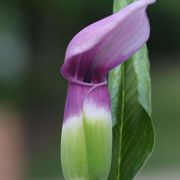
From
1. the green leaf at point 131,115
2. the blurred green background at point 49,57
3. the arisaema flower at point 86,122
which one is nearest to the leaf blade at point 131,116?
the green leaf at point 131,115

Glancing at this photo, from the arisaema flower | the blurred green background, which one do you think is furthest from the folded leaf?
the blurred green background

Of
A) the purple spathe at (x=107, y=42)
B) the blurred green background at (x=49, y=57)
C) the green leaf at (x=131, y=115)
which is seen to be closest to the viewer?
the purple spathe at (x=107, y=42)

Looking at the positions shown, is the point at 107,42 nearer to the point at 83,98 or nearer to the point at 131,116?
the point at 83,98

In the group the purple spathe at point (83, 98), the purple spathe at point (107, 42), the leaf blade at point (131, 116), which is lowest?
the leaf blade at point (131, 116)

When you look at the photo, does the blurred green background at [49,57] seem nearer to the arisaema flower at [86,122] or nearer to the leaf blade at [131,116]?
the leaf blade at [131,116]

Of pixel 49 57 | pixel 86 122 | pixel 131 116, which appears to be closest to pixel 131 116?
pixel 131 116

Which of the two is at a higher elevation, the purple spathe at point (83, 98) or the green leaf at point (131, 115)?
the purple spathe at point (83, 98)
